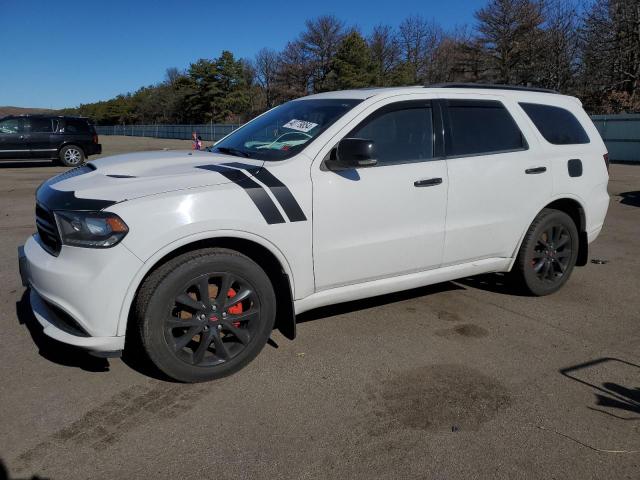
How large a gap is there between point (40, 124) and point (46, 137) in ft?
1.51

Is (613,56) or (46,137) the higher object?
(613,56)

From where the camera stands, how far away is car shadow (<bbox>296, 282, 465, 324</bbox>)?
4509 millimetres

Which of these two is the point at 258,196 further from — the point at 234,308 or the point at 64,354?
the point at 64,354

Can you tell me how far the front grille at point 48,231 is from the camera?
10.1 ft

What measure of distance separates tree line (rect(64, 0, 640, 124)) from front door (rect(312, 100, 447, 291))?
36139 mm

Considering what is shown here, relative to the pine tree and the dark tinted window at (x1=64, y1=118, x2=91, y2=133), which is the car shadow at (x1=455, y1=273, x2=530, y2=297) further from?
the pine tree

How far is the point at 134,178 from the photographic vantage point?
3270mm

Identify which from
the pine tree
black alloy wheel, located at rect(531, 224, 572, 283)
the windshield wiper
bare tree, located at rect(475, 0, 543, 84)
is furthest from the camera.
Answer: the pine tree

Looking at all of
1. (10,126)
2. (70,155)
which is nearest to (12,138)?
(10,126)

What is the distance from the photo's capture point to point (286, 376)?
3445mm

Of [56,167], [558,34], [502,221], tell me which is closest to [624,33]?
[558,34]

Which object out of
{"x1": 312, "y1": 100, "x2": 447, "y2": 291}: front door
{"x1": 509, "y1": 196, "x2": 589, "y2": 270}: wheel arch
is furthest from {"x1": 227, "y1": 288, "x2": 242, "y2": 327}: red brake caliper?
{"x1": 509, "y1": 196, "x2": 589, "y2": 270}: wheel arch

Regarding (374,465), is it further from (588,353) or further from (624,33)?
(624,33)

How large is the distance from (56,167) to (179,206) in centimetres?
1866
